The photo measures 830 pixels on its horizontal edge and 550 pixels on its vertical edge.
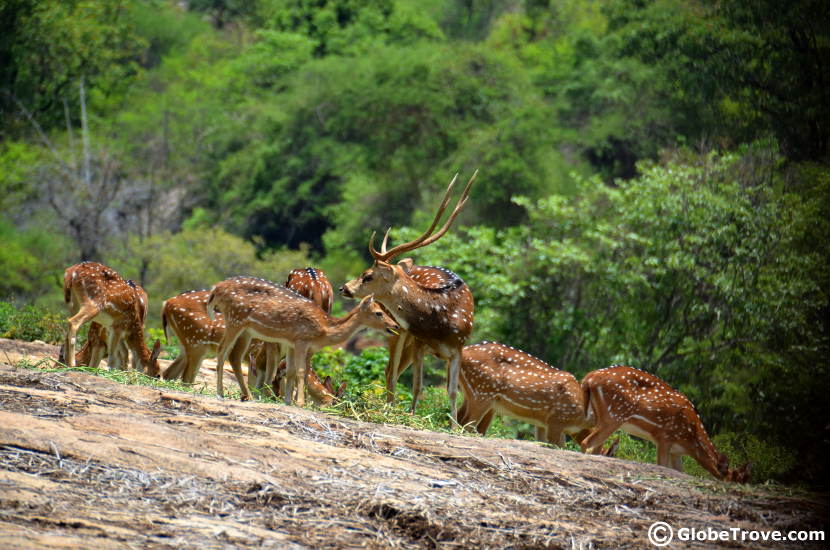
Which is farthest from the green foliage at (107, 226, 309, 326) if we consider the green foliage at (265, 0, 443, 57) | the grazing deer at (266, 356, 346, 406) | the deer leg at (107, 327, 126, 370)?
the grazing deer at (266, 356, 346, 406)

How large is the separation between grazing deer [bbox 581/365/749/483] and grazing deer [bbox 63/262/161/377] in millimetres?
4635

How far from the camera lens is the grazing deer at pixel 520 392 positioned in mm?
10977

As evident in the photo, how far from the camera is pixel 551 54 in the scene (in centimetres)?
4322

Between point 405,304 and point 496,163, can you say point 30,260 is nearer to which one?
point 496,163

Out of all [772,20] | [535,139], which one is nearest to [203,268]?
[535,139]

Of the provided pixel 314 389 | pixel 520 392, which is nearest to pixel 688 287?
pixel 520 392

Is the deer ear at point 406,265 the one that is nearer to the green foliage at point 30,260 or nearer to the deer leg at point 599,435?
the deer leg at point 599,435

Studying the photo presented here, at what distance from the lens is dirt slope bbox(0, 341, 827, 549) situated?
19.4 feet

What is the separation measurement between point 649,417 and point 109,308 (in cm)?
559

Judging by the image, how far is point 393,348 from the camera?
36.1 ft

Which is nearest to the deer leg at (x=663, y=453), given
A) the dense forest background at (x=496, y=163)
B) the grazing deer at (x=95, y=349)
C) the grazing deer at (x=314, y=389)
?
the grazing deer at (x=314, y=389)

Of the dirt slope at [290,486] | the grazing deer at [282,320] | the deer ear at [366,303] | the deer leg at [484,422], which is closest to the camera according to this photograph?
the dirt slope at [290,486]

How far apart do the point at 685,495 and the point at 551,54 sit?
1464 inches

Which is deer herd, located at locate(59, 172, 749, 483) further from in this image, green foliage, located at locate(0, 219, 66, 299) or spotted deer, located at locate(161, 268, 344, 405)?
green foliage, located at locate(0, 219, 66, 299)
